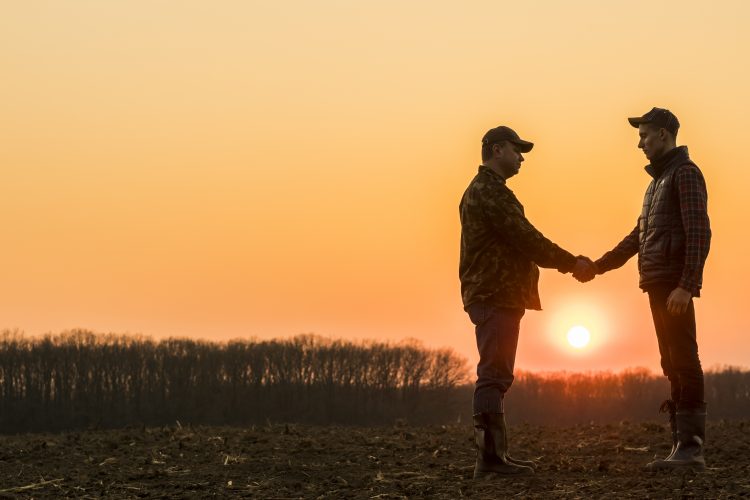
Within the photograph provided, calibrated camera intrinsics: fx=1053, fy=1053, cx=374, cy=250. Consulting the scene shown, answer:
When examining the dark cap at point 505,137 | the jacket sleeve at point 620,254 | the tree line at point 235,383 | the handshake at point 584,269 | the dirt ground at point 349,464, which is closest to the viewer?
the dirt ground at point 349,464

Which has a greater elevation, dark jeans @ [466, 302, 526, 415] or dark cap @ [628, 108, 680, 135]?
dark cap @ [628, 108, 680, 135]

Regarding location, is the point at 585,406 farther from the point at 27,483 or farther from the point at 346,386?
the point at 27,483

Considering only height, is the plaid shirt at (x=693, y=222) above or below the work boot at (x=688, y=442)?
above

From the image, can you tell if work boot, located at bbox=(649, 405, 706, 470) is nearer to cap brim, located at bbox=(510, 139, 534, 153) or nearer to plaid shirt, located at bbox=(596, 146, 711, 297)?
plaid shirt, located at bbox=(596, 146, 711, 297)

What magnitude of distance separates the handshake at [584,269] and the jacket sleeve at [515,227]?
1010 millimetres

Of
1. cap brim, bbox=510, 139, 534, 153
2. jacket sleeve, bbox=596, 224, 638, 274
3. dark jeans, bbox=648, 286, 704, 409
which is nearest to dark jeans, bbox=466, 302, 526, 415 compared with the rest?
dark jeans, bbox=648, 286, 704, 409

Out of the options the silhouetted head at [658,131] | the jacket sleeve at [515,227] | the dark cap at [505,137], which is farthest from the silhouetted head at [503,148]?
the silhouetted head at [658,131]

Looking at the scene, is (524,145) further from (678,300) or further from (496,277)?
(678,300)

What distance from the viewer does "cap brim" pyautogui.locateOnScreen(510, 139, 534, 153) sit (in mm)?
9602

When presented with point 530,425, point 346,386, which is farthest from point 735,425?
point 346,386

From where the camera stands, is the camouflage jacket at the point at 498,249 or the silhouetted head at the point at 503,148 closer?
the camouflage jacket at the point at 498,249

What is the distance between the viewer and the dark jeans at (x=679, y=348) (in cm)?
939

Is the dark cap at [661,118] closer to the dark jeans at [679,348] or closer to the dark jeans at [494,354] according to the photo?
the dark jeans at [679,348]

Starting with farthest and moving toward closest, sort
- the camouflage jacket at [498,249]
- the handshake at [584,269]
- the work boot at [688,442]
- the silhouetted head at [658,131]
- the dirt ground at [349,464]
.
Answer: the handshake at [584,269]
the silhouetted head at [658,131]
the work boot at [688,442]
the camouflage jacket at [498,249]
the dirt ground at [349,464]
